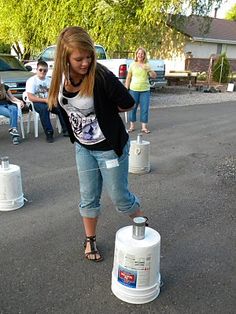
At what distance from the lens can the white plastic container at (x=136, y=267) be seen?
247 centimetres

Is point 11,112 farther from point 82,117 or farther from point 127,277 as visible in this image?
point 127,277

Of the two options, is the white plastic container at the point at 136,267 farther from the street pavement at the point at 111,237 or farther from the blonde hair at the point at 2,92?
the blonde hair at the point at 2,92

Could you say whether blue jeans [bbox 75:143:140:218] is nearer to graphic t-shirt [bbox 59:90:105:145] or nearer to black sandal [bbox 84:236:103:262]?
graphic t-shirt [bbox 59:90:105:145]

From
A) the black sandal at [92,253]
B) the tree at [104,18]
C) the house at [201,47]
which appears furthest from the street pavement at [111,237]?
the house at [201,47]

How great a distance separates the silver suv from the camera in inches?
398

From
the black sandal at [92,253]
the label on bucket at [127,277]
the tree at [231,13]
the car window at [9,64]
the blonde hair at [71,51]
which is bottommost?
the black sandal at [92,253]

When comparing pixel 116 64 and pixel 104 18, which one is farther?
pixel 104 18

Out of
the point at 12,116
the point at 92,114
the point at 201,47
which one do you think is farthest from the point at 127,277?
the point at 201,47

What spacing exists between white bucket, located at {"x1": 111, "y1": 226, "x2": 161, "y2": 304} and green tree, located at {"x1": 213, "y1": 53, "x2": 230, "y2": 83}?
67.8 ft

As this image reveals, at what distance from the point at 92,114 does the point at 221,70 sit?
20.6 m

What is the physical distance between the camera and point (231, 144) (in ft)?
24.6

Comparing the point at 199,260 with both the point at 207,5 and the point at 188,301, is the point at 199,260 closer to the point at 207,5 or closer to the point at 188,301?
the point at 188,301

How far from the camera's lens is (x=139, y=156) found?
5289 millimetres

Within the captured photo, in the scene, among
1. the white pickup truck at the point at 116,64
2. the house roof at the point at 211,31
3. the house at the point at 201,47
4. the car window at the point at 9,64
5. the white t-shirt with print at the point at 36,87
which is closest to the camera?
the white t-shirt with print at the point at 36,87
